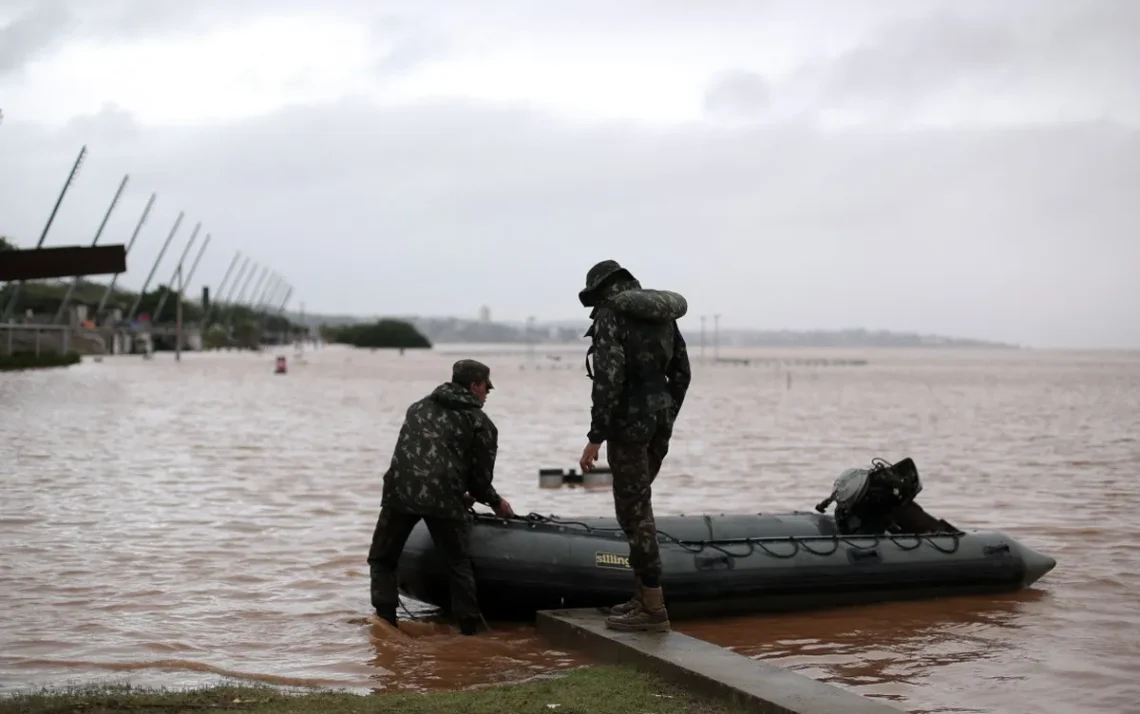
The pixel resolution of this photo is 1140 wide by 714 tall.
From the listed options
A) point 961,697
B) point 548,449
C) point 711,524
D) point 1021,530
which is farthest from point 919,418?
point 961,697

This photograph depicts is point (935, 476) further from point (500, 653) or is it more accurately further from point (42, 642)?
point (42, 642)

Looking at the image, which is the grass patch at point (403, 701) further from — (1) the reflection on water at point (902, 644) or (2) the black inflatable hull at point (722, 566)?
(2) the black inflatable hull at point (722, 566)

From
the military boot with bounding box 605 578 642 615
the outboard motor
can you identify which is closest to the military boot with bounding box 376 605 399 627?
the military boot with bounding box 605 578 642 615

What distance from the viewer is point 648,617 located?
24.7 feet

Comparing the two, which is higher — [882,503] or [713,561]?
[882,503]

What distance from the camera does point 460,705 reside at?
614 cm

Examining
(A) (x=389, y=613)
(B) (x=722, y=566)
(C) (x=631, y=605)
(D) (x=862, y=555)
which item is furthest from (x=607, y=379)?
(D) (x=862, y=555)

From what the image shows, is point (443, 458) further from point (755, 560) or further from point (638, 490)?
point (755, 560)

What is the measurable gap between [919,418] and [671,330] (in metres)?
31.2

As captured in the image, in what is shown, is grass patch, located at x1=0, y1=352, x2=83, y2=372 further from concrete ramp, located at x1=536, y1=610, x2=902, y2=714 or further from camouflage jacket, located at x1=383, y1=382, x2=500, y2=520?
concrete ramp, located at x1=536, y1=610, x2=902, y2=714

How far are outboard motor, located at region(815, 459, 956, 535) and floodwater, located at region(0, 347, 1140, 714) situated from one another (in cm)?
82

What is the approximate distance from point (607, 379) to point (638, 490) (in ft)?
2.22

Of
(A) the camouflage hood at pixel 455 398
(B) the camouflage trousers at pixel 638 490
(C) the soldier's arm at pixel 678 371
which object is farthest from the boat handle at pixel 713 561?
(A) the camouflage hood at pixel 455 398

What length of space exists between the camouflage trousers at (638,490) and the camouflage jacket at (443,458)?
112 centimetres
